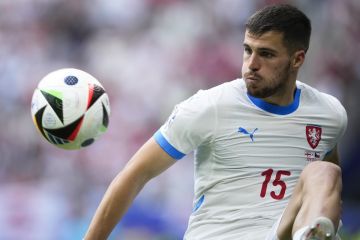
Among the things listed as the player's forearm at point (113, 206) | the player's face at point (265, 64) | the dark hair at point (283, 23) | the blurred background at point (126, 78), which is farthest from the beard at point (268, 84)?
the blurred background at point (126, 78)

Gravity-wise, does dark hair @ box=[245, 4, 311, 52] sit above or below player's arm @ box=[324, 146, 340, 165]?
above

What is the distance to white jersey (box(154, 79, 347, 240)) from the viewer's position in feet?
14.6

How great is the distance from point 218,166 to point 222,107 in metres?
0.31

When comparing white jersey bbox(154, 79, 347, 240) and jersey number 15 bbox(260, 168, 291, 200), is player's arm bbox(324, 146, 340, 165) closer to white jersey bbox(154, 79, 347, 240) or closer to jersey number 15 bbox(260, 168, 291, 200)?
white jersey bbox(154, 79, 347, 240)

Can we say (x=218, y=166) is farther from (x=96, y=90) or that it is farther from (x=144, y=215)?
(x=144, y=215)

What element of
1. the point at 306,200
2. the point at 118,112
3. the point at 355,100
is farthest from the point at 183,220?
the point at 306,200

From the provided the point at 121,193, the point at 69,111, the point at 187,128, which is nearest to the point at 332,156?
the point at 187,128

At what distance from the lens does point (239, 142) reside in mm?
4570

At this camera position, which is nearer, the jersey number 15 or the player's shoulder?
the jersey number 15

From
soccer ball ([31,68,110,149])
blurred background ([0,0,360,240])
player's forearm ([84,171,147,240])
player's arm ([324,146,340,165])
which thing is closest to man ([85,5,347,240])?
player's forearm ([84,171,147,240])

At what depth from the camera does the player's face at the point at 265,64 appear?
4.51 m

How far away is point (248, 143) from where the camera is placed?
4.59m

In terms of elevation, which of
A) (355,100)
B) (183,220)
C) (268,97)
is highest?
(268,97)

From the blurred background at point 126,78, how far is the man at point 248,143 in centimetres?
406
